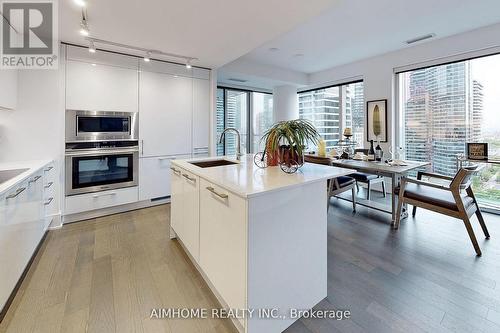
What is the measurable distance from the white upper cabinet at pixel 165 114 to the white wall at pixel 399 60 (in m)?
3.32

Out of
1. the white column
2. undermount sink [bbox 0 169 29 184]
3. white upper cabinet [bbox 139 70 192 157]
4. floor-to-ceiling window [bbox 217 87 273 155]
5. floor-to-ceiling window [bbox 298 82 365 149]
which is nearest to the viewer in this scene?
undermount sink [bbox 0 169 29 184]

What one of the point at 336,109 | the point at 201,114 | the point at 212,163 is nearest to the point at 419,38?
the point at 336,109

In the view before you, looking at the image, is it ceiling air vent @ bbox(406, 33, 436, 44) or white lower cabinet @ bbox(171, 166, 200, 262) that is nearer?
white lower cabinet @ bbox(171, 166, 200, 262)

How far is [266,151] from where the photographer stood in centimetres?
202

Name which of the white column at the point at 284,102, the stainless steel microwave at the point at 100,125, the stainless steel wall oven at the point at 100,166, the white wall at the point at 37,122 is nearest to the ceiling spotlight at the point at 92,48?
the white wall at the point at 37,122

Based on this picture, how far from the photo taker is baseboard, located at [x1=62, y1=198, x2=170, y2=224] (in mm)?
3234

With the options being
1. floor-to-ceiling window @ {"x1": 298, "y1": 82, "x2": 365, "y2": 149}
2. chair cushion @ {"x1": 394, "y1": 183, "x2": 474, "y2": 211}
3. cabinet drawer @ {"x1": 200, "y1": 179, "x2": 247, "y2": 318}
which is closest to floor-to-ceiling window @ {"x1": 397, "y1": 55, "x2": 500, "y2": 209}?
floor-to-ceiling window @ {"x1": 298, "y1": 82, "x2": 365, "y2": 149}

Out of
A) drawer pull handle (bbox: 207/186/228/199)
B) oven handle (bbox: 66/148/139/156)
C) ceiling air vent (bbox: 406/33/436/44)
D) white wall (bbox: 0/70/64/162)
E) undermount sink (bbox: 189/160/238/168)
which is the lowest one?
drawer pull handle (bbox: 207/186/228/199)

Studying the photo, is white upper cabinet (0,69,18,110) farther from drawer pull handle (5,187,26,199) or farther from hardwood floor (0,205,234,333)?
hardwood floor (0,205,234,333)

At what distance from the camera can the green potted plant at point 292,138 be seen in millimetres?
1725

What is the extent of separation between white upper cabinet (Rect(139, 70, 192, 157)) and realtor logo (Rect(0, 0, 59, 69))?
1081mm

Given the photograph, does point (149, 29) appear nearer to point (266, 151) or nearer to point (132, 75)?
point (132, 75)

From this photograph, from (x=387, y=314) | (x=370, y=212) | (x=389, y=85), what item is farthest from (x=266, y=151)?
(x=389, y=85)

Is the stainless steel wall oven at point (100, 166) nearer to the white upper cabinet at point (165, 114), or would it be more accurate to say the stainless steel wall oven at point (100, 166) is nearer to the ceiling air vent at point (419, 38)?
the white upper cabinet at point (165, 114)
